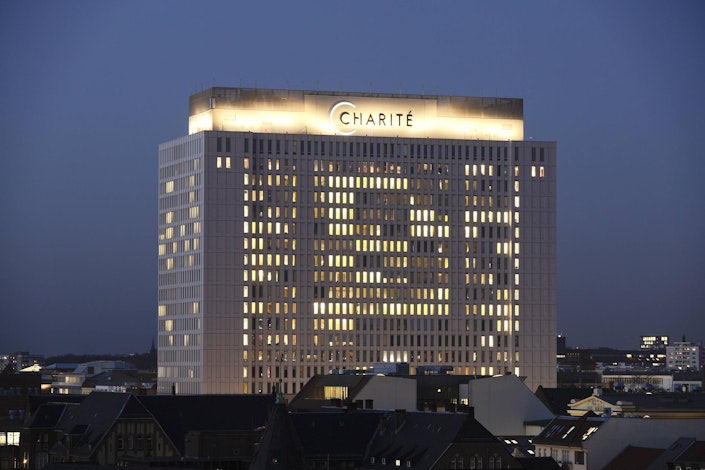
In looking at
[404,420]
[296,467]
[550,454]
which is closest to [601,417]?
[550,454]

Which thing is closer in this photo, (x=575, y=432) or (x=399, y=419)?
(x=399, y=419)

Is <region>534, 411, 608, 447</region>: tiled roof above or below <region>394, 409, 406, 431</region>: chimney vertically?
below

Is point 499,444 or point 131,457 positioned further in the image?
point 131,457

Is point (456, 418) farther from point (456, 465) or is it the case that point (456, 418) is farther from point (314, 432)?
point (314, 432)

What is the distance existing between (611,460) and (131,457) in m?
49.6

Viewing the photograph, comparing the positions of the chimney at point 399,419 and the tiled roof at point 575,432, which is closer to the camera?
the chimney at point 399,419

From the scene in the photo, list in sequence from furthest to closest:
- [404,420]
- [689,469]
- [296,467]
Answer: [404,420]
[689,469]
[296,467]

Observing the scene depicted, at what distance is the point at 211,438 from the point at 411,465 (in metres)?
28.6

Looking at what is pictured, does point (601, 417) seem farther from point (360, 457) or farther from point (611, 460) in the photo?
point (360, 457)

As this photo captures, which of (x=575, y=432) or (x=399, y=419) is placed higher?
(x=399, y=419)

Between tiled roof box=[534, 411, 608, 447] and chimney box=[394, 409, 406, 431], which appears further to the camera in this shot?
tiled roof box=[534, 411, 608, 447]

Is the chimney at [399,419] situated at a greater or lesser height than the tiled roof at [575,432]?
greater

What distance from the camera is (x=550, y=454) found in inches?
7721

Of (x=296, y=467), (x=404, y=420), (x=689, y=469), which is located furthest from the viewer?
(x=404, y=420)
